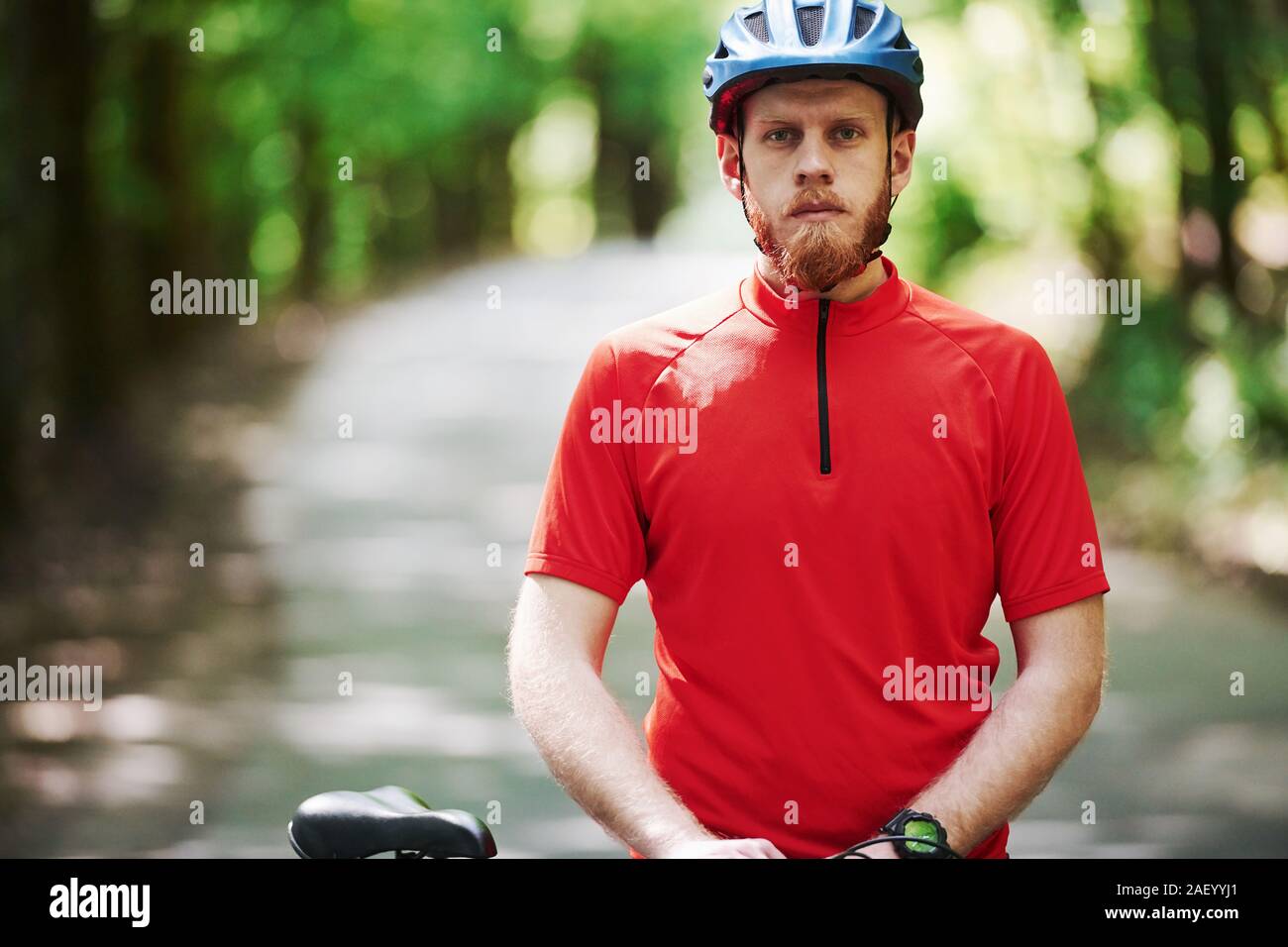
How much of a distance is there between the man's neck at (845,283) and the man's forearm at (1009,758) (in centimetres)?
66

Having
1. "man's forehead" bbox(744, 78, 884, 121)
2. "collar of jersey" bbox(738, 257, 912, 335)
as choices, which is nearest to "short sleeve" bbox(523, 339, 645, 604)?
"collar of jersey" bbox(738, 257, 912, 335)

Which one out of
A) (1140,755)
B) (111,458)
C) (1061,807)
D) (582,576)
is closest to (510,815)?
(1061,807)

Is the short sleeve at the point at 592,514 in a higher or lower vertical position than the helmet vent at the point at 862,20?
lower

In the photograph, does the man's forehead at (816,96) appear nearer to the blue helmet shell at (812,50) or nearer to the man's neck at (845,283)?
the blue helmet shell at (812,50)

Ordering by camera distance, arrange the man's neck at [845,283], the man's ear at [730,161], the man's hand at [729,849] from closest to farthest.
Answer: the man's hand at [729,849], the man's neck at [845,283], the man's ear at [730,161]

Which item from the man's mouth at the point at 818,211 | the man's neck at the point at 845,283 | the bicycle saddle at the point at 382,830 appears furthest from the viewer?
the man's neck at the point at 845,283

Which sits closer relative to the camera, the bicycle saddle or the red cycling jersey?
the bicycle saddle

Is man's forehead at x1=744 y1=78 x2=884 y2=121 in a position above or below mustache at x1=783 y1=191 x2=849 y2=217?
above

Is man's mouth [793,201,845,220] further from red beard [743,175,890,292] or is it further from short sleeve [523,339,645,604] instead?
short sleeve [523,339,645,604]

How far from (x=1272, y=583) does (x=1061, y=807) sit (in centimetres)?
333

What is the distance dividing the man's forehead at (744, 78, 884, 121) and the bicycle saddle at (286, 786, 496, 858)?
3.87ft

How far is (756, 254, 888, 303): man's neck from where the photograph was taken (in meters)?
2.63

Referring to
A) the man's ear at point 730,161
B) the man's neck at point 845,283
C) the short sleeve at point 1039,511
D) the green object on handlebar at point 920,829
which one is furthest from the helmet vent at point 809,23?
the green object on handlebar at point 920,829

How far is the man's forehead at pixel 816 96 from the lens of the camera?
2574mm
